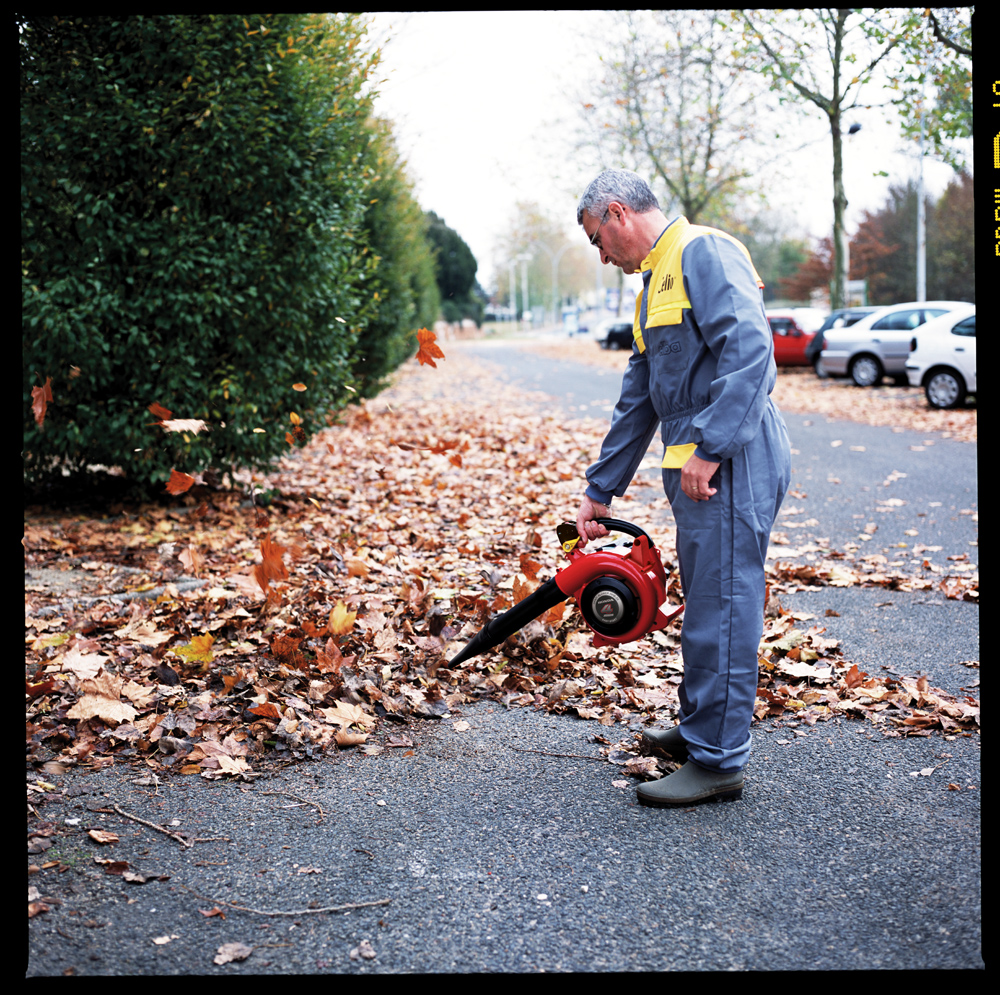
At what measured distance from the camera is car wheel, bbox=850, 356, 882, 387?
19297 mm

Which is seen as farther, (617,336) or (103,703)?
(617,336)

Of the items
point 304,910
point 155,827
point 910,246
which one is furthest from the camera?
point 910,246

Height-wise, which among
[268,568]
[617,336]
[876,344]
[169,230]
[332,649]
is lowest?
[332,649]

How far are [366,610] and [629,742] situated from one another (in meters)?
1.58

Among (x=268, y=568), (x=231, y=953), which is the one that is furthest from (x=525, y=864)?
(x=268, y=568)

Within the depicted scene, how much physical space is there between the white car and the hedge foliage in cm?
1052

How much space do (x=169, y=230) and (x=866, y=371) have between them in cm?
1608

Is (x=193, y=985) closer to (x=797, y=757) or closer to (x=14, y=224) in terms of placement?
(x=14, y=224)

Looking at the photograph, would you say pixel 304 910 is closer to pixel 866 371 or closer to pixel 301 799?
pixel 301 799

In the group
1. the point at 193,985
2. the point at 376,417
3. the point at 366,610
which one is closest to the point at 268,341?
the point at 366,610

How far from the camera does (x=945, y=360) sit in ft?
47.0

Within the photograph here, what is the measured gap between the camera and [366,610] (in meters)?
4.55

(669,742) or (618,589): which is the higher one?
(618,589)

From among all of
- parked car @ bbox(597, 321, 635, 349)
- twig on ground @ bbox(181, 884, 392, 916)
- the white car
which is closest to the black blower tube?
twig on ground @ bbox(181, 884, 392, 916)
